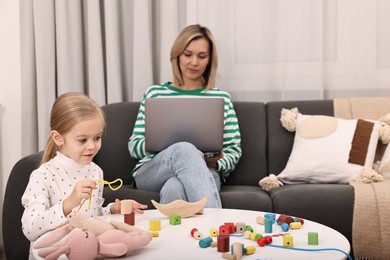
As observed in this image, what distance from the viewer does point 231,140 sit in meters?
3.03

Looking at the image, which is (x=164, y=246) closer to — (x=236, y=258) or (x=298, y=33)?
(x=236, y=258)

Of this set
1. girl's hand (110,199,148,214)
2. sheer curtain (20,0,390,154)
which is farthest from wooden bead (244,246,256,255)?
sheer curtain (20,0,390,154)

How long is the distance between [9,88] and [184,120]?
4.33ft

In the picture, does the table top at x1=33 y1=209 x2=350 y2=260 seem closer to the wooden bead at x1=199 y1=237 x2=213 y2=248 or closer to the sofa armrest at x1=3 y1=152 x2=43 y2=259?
the wooden bead at x1=199 y1=237 x2=213 y2=248

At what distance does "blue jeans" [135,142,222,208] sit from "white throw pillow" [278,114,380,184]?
54cm

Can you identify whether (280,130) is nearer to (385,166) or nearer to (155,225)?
(385,166)

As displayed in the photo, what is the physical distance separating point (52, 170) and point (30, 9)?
1761mm

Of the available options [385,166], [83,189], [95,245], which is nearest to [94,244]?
→ [95,245]

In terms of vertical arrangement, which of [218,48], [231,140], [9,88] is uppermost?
[218,48]

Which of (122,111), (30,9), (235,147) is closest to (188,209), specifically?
(235,147)

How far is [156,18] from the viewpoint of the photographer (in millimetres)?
3479

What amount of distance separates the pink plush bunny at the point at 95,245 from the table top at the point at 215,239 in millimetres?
38

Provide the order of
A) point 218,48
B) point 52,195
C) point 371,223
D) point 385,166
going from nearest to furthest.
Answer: point 52,195 < point 371,223 < point 385,166 < point 218,48

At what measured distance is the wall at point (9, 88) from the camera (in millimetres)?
3527
